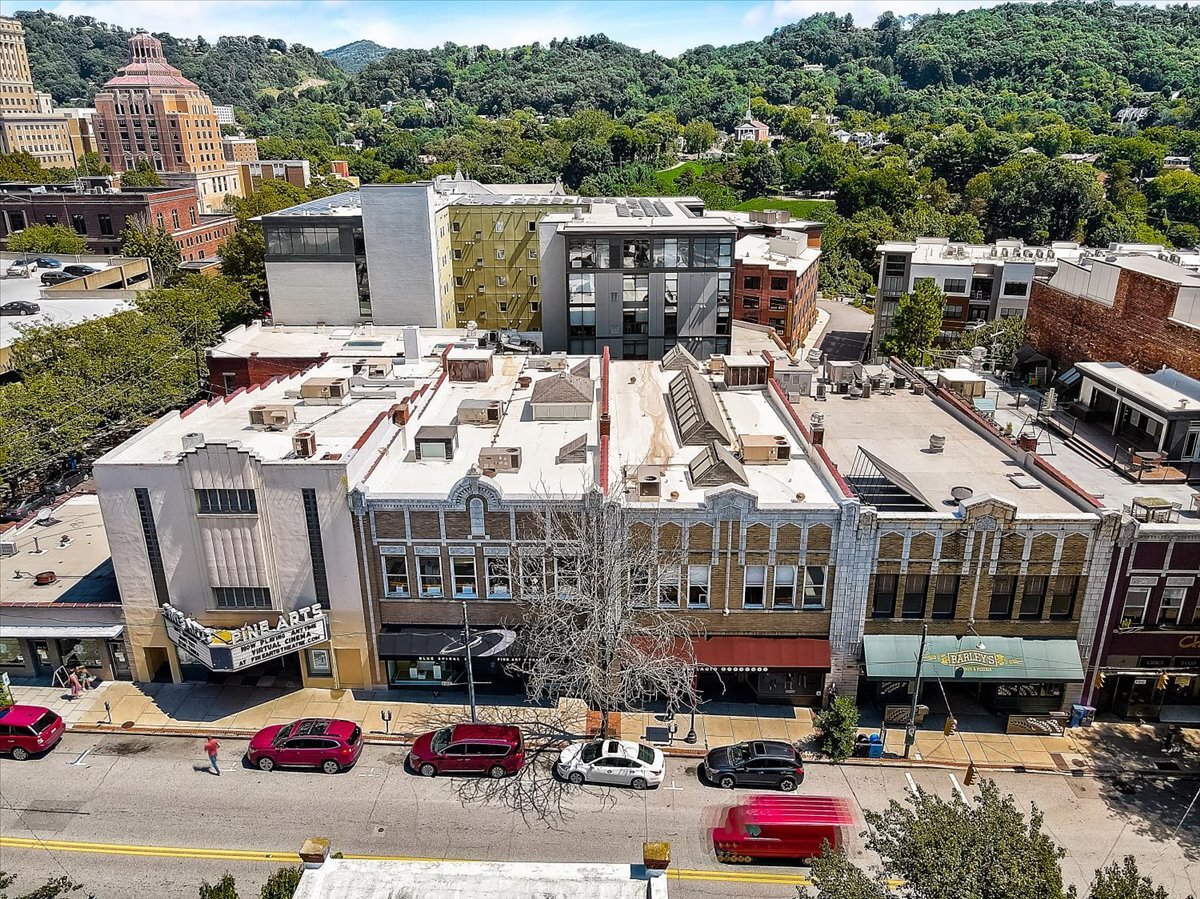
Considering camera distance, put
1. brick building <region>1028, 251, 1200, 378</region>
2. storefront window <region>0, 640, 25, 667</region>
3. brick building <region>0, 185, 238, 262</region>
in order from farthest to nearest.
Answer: brick building <region>0, 185, 238, 262</region> → brick building <region>1028, 251, 1200, 378</region> → storefront window <region>0, 640, 25, 667</region>

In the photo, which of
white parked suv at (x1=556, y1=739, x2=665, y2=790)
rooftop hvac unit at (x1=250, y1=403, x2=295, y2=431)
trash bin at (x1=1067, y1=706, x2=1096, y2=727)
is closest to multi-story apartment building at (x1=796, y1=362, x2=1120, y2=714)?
trash bin at (x1=1067, y1=706, x2=1096, y2=727)

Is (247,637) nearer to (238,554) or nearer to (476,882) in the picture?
(238,554)

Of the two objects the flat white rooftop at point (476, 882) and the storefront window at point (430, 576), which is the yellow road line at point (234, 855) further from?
the storefront window at point (430, 576)

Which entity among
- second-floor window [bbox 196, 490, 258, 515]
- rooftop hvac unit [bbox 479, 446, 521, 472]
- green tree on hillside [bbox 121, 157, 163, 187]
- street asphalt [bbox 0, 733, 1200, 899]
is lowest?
street asphalt [bbox 0, 733, 1200, 899]

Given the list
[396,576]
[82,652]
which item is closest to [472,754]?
[396,576]

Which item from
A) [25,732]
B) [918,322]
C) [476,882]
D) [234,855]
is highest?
[918,322]

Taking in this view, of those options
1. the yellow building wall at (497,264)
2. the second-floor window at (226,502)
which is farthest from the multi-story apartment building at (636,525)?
the yellow building wall at (497,264)

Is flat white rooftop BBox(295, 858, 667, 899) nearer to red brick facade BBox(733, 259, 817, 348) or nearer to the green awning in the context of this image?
the green awning
